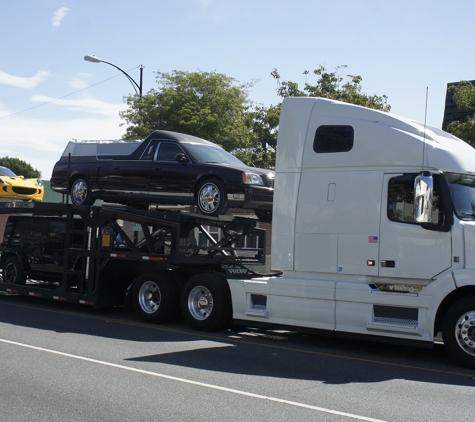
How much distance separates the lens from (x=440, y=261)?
8.89 metres

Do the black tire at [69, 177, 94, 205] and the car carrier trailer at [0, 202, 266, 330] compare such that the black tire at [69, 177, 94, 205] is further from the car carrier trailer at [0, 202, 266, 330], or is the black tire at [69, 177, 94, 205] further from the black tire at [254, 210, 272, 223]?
the black tire at [254, 210, 272, 223]

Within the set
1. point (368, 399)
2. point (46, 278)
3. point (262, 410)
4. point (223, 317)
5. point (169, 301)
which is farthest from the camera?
point (46, 278)

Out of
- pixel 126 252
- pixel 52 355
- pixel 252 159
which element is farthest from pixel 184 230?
pixel 252 159

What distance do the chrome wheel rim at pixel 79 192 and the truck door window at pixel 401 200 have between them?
21.9 feet

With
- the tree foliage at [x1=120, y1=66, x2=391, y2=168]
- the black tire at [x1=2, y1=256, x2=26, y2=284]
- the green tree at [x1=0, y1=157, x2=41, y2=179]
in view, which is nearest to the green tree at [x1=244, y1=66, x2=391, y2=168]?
the tree foliage at [x1=120, y1=66, x2=391, y2=168]

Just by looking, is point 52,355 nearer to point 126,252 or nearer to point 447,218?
point 126,252

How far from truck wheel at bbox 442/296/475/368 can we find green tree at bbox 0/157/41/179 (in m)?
74.0

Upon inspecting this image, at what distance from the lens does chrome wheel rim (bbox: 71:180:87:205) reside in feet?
44.3

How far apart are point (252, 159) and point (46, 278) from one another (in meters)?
12.1

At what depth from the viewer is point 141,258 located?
12.2 meters

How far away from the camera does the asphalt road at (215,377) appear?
613cm

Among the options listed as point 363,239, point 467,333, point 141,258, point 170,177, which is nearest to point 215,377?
point 363,239

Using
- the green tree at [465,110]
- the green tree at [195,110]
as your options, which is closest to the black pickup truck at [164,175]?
the green tree at [465,110]

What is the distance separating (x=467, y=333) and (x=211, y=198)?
5051mm
